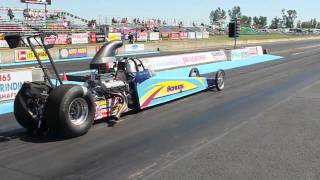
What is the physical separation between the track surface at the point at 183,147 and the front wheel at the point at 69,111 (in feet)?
0.63

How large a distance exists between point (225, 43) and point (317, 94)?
4868 centimetres

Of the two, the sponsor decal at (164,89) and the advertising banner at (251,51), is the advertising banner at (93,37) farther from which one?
the sponsor decal at (164,89)

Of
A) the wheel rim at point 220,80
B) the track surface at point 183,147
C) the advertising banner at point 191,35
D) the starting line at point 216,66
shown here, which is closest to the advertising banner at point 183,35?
the advertising banner at point 191,35

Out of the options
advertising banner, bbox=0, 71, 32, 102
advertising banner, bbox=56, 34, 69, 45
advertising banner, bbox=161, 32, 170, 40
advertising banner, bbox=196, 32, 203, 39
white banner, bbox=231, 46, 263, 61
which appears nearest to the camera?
advertising banner, bbox=0, 71, 32, 102

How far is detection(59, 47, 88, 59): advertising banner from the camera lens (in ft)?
109

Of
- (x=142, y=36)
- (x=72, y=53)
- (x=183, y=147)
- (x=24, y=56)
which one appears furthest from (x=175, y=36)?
(x=183, y=147)

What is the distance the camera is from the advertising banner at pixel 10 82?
12.7 meters

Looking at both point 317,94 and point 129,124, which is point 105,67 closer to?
point 129,124

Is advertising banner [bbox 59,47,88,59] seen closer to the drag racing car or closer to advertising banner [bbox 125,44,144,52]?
advertising banner [bbox 125,44,144,52]

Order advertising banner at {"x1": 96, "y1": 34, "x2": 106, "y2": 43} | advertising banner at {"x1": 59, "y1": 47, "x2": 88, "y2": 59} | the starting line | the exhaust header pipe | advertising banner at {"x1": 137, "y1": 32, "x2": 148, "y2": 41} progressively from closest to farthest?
the exhaust header pipe
the starting line
advertising banner at {"x1": 59, "y1": 47, "x2": 88, "y2": 59}
advertising banner at {"x1": 96, "y1": 34, "x2": 106, "y2": 43}
advertising banner at {"x1": 137, "y1": 32, "x2": 148, "y2": 41}

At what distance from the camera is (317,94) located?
43.6ft

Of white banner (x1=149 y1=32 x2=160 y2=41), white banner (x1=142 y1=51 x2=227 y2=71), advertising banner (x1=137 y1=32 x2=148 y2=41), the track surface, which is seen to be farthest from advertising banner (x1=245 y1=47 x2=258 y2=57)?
white banner (x1=149 y1=32 x2=160 y2=41)

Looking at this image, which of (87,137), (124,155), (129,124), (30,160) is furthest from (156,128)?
(30,160)

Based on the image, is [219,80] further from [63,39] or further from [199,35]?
[199,35]
